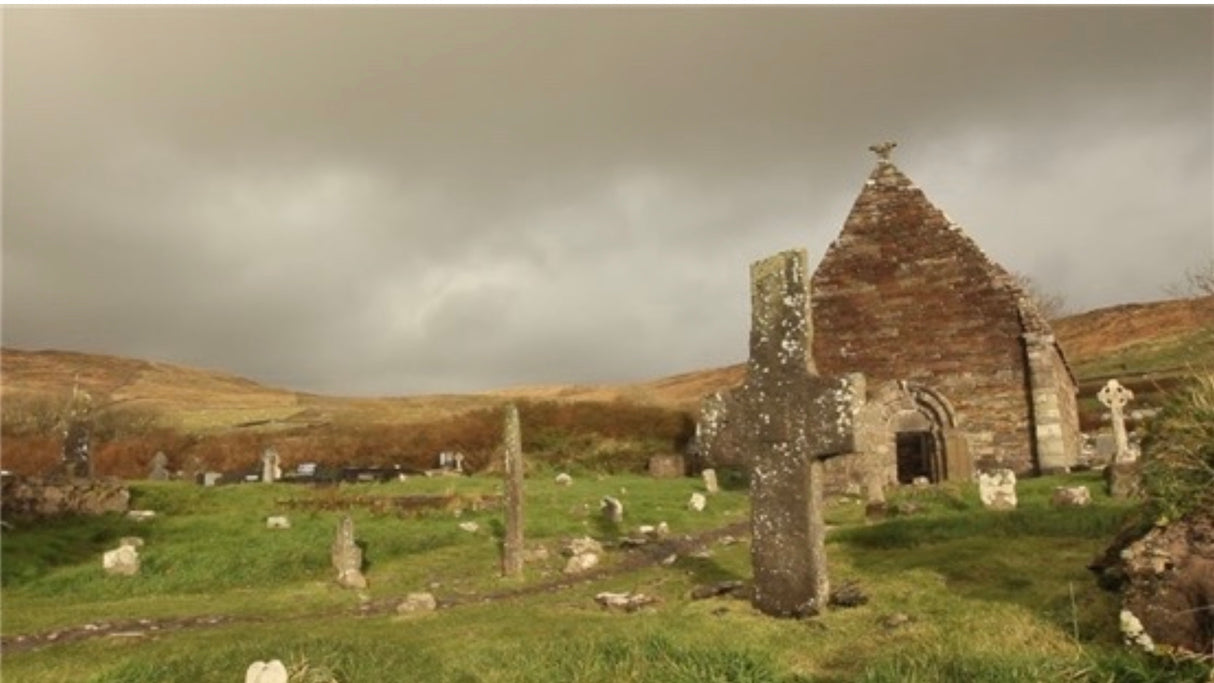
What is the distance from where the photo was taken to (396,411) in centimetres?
7031

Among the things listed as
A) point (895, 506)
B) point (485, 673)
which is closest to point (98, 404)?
point (895, 506)

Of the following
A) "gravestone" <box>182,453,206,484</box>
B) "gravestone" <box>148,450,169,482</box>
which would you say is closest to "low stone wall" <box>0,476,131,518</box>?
"gravestone" <box>148,450,169,482</box>

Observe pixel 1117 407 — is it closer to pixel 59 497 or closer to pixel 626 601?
pixel 626 601

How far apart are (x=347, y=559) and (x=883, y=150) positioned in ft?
74.8

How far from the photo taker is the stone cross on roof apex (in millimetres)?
30422

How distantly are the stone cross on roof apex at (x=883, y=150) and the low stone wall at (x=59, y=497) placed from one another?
26.3m

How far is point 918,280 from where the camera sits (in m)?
29.1

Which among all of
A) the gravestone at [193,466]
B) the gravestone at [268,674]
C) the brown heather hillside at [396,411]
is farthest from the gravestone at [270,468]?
the gravestone at [268,674]

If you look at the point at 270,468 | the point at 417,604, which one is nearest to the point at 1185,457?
the point at 417,604

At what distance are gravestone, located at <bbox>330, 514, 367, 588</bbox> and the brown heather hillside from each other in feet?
42.9

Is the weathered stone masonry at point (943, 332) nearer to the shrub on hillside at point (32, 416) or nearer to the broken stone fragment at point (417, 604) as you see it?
the broken stone fragment at point (417, 604)

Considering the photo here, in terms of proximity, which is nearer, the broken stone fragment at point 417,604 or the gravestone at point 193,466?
the broken stone fragment at point 417,604

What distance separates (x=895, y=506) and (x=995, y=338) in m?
11.1

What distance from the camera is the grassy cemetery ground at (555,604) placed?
23.4 feet
